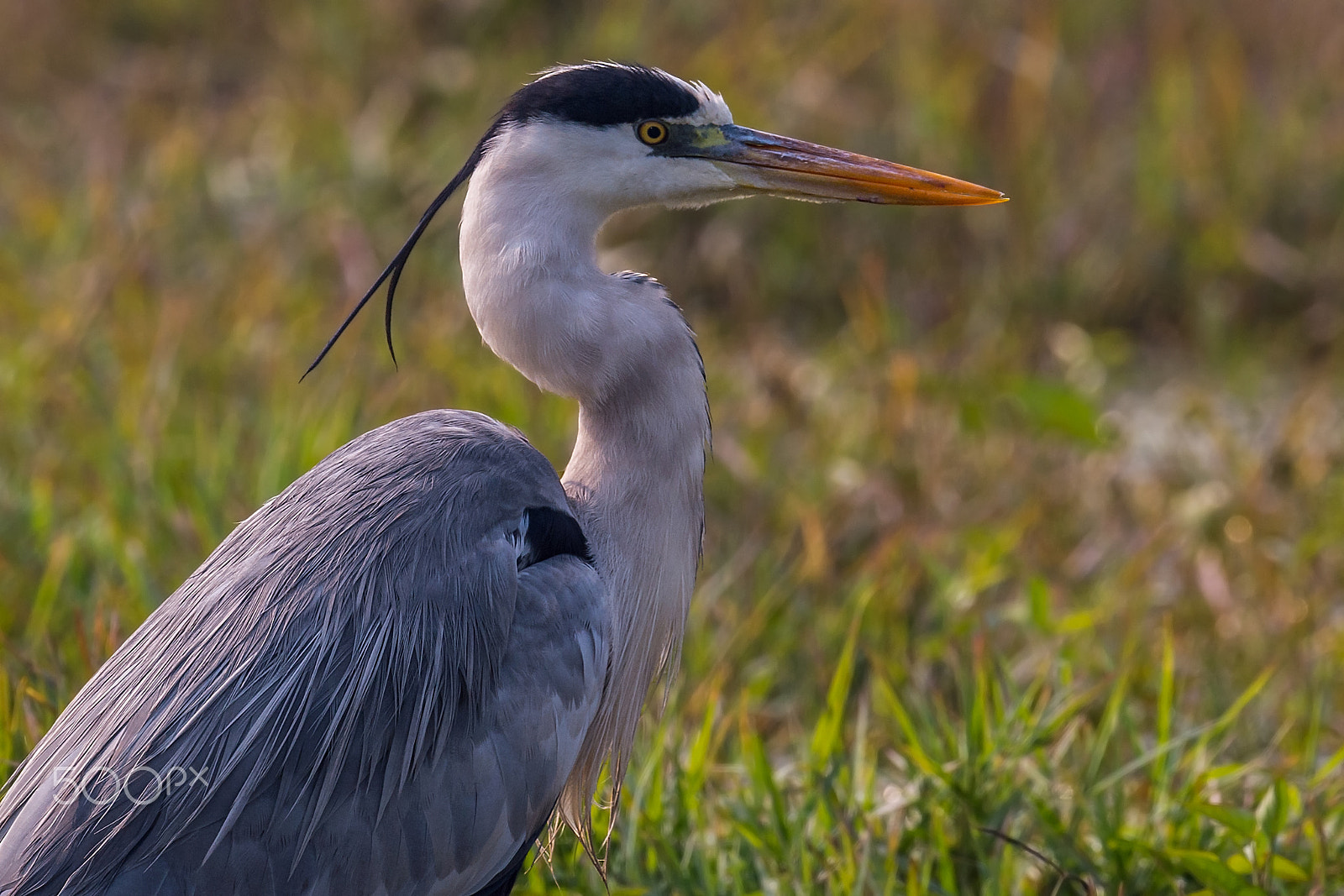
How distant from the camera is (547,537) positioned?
7.43ft

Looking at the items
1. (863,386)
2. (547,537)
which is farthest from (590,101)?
(863,386)

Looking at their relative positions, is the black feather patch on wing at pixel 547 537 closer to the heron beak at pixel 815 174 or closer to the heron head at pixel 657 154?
the heron head at pixel 657 154

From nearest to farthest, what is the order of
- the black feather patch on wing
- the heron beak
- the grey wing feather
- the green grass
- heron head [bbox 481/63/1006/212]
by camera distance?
the grey wing feather < the black feather patch on wing < heron head [bbox 481/63/1006/212] < the heron beak < the green grass

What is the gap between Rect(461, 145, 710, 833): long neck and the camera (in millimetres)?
2320

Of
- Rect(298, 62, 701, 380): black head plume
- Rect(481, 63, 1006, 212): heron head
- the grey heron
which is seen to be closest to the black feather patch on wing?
the grey heron

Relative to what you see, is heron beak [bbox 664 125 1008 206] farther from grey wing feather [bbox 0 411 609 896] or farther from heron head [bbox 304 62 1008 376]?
grey wing feather [bbox 0 411 609 896]

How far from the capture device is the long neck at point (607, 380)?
2320 millimetres

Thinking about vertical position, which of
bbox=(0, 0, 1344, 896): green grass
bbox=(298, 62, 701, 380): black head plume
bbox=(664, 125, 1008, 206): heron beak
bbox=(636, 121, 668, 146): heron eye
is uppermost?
bbox=(298, 62, 701, 380): black head plume

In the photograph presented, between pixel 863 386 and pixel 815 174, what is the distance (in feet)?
6.90

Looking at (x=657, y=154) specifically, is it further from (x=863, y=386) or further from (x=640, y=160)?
(x=863, y=386)

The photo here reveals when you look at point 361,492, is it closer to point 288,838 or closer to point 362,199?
point 288,838

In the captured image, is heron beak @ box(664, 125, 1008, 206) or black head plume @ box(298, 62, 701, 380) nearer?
black head plume @ box(298, 62, 701, 380)

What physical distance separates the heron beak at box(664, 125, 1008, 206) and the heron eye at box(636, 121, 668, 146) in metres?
0.06

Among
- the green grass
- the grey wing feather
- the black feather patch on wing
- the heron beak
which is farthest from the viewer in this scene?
the green grass
